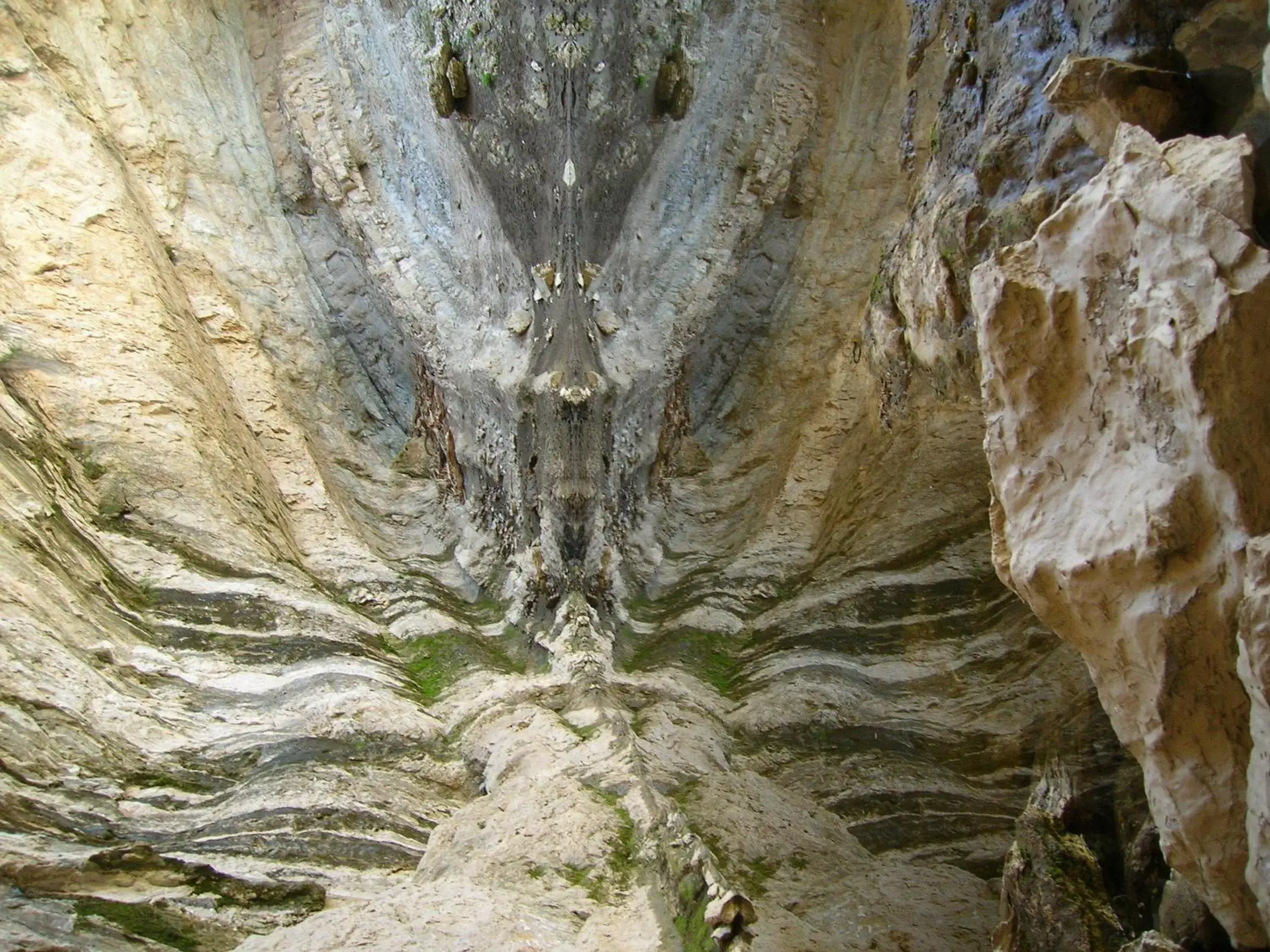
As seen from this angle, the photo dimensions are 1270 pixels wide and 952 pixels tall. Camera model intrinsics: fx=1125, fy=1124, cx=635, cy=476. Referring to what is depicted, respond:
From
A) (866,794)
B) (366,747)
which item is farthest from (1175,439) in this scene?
(366,747)

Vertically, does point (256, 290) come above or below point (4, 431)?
above

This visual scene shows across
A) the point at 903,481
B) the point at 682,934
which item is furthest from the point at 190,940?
the point at 903,481

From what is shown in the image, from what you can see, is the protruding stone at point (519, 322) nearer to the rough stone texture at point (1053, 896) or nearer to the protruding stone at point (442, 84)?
the protruding stone at point (442, 84)

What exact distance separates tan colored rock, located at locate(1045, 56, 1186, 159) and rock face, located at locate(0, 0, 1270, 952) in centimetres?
12

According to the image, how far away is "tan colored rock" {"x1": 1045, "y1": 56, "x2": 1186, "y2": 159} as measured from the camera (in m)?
2.67

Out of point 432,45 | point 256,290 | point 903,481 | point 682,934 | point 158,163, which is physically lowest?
point 682,934

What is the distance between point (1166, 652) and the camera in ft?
7.41

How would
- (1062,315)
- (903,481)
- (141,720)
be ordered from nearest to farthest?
(1062,315)
(141,720)
(903,481)

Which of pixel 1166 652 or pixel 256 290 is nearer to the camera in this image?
pixel 1166 652

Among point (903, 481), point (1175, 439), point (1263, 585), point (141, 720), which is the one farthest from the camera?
point (903, 481)

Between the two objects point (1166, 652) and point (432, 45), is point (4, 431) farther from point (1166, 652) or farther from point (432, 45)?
point (1166, 652)

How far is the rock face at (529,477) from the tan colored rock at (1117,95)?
12cm

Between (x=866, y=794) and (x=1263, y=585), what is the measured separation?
2.59 meters

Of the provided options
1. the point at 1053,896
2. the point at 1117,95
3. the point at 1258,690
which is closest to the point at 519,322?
the point at 1117,95
